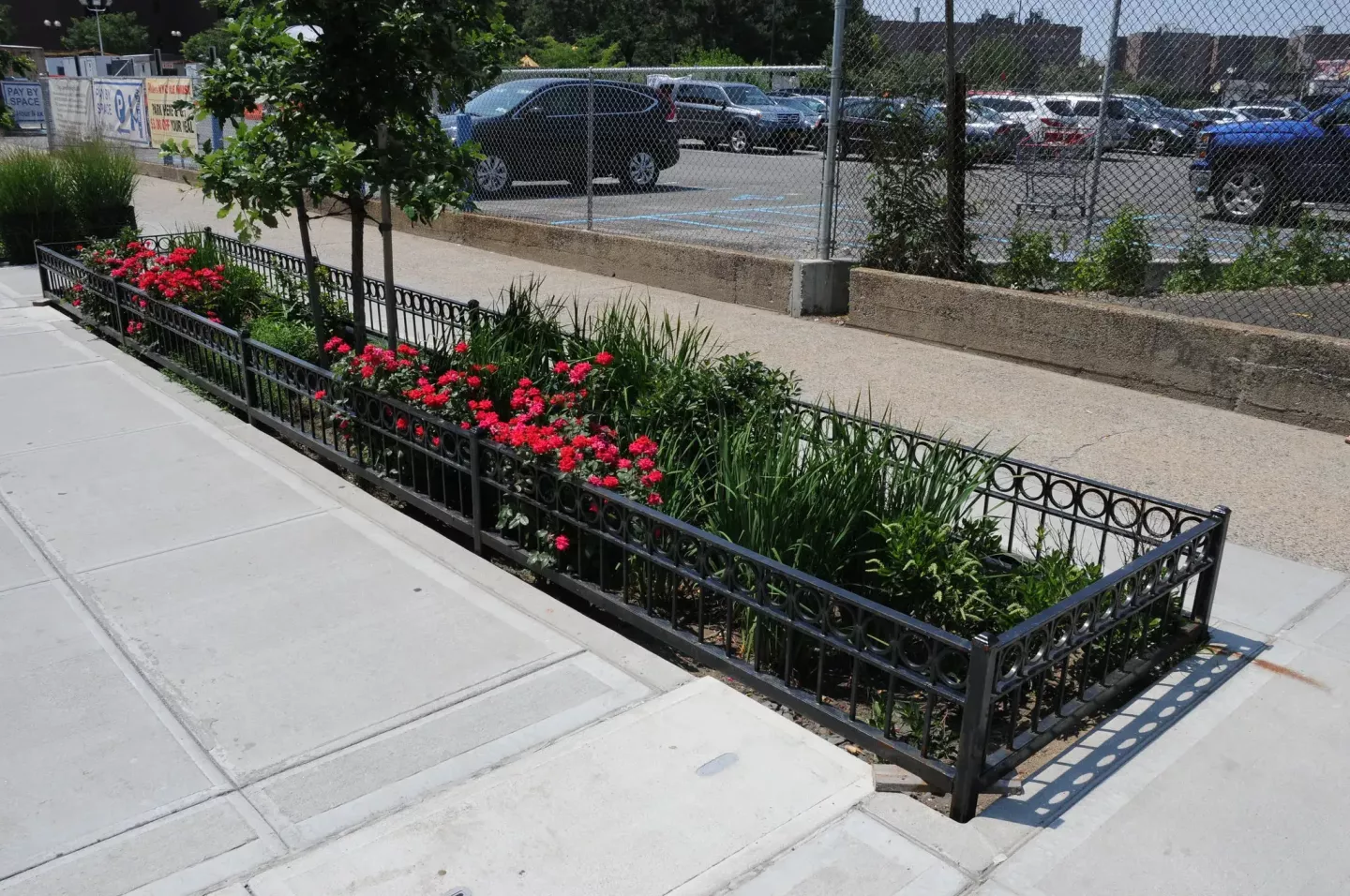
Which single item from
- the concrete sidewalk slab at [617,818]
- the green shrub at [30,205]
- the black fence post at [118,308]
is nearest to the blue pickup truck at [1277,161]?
the concrete sidewalk slab at [617,818]

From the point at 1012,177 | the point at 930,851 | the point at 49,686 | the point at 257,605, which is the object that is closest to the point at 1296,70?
the point at 1012,177

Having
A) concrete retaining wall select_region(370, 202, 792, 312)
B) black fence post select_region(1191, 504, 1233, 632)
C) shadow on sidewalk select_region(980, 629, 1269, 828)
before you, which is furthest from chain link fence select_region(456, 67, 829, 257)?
shadow on sidewalk select_region(980, 629, 1269, 828)

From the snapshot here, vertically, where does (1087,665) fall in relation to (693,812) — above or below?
above

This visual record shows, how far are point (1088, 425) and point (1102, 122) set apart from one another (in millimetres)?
3510

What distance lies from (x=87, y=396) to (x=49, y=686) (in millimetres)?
3827

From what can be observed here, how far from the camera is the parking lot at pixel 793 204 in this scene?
9172 millimetres

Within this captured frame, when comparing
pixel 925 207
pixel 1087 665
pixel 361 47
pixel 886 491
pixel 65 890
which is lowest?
pixel 65 890

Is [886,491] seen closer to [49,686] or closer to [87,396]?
[49,686]

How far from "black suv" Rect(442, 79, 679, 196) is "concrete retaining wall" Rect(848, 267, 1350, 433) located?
8086 mm

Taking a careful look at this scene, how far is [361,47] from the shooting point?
18.1ft

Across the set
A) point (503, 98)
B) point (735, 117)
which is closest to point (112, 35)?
point (503, 98)

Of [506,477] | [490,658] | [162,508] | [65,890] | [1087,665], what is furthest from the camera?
[162,508]

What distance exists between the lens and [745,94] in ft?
59.1

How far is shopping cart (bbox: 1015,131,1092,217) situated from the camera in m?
9.34
